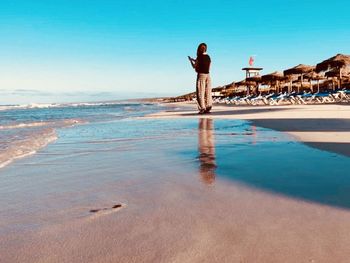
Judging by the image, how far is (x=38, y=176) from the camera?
341 cm

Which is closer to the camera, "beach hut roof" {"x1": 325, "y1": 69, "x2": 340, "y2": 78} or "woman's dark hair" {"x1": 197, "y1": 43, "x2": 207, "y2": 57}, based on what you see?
"woman's dark hair" {"x1": 197, "y1": 43, "x2": 207, "y2": 57}

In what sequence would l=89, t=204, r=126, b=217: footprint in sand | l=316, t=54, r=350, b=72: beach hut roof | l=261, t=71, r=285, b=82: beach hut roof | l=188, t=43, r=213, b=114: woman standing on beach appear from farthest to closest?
l=261, t=71, r=285, b=82: beach hut roof, l=316, t=54, r=350, b=72: beach hut roof, l=188, t=43, r=213, b=114: woman standing on beach, l=89, t=204, r=126, b=217: footprint in sand

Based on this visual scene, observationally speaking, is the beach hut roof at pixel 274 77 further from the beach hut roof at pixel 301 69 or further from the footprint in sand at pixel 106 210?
the footprint in sand at pixel 106 210

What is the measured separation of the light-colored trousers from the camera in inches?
528

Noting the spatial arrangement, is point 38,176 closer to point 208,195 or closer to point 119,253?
point 208,195

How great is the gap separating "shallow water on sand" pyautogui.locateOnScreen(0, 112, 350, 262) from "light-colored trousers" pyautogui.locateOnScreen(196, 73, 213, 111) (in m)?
8.75

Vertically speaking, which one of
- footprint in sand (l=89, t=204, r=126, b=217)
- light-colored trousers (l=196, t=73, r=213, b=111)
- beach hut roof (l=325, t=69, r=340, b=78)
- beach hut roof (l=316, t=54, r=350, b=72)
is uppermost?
beach hut roof (l=316, t=54, r=350, b=72)

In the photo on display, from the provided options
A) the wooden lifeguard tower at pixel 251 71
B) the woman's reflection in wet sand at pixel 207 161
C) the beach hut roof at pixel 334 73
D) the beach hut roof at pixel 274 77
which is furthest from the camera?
the wooden lifeguard tower at pixel 251 71

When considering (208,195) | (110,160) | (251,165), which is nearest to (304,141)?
(251,165)

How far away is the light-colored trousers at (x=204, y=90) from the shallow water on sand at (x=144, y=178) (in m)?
8.75

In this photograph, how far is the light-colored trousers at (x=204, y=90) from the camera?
44.0ft

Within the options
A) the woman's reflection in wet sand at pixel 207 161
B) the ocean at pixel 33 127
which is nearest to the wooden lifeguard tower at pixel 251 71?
the ocean at pixel 33 127

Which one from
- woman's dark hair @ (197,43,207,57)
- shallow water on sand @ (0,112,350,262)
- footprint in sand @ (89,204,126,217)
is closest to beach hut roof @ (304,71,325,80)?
woman's dark hair @ (197,43,207,57)

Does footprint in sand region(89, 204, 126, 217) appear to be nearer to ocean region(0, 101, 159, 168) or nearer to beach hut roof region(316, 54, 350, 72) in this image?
ocean region(0, 101, 159, 168)
